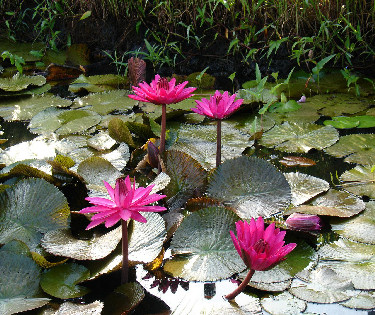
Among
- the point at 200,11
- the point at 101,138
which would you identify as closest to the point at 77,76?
the point at 200,11

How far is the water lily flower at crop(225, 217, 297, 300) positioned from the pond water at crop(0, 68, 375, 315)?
0.60 ft

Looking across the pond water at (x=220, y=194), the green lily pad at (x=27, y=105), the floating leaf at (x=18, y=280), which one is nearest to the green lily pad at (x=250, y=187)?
the pond water at (x=220, y=194)

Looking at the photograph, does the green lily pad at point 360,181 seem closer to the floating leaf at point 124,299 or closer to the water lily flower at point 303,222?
the water lily flower at point 303,222

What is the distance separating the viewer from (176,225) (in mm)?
1444

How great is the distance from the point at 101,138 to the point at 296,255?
1214 mm

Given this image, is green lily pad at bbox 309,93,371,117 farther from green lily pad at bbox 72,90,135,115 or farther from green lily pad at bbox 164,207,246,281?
green lily pad at bbox 164,207,246,281

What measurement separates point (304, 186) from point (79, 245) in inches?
35.3

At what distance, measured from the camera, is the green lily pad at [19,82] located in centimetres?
304

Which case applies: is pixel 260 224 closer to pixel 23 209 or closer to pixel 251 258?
pixel 251 258

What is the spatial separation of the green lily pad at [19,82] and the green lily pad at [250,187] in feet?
6.39

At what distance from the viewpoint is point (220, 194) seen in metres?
1.63

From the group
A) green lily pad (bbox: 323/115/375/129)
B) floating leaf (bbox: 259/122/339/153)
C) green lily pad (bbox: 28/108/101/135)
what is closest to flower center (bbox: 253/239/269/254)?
floating leaf (bbox: 259/122/339/153)

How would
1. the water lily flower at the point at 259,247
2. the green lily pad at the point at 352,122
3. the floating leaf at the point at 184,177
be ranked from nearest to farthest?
1. the water lily flower at the point at 259,247
2. the floating leaf at the point at 184,177
3. the green lily pad at the point at 352,122

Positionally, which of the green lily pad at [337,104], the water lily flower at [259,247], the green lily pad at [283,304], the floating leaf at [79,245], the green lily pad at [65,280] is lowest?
the green lily pad at [283,304]
